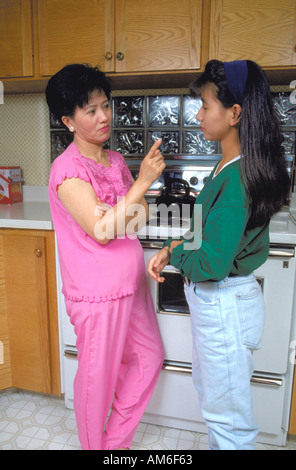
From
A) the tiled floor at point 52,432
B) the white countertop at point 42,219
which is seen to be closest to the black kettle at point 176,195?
the white countertop at point 42,219

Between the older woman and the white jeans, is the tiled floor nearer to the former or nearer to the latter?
the older woman

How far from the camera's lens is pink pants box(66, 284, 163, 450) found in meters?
1.30

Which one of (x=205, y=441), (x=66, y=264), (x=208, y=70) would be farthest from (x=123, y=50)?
(x=205, y=441)

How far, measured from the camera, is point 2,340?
1.79 metres

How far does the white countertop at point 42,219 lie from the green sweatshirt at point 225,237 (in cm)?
38

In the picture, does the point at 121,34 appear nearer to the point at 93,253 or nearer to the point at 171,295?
the point at 93,253

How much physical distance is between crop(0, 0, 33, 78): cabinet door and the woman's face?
846 mm

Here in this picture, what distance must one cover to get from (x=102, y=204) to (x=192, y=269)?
356 millimetres

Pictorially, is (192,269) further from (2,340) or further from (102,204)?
(2,340)

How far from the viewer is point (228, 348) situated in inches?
41.3

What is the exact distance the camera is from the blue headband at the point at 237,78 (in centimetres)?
93

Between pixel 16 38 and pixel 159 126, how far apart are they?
0.83 m

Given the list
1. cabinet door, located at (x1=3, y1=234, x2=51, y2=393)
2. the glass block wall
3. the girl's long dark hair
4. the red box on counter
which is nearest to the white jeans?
the girl's long dark hair

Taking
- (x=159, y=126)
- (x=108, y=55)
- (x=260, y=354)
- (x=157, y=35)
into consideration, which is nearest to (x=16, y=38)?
(x=108, y=55)
